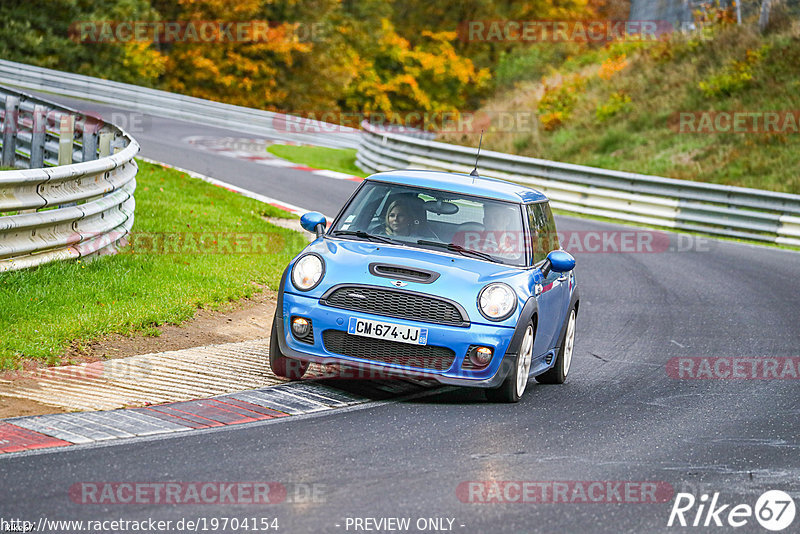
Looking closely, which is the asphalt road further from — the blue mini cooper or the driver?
the driver

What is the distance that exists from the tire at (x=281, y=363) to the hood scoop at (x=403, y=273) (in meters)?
0.86

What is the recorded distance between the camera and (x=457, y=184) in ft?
28.4

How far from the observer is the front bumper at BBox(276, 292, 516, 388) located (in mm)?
7352

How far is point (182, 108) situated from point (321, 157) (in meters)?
7.43

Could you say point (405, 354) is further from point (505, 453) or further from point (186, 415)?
point (186, 415)

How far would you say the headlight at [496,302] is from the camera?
7.46m

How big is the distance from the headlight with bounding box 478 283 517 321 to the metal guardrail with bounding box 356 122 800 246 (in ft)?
50.5

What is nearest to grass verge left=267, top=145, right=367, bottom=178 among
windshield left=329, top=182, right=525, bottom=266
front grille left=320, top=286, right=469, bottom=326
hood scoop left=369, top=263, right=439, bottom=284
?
windshield left=329, top=182, right=525, bottom=266

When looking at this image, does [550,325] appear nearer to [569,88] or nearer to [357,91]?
[569,88]

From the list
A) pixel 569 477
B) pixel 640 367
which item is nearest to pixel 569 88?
pixel 640 367

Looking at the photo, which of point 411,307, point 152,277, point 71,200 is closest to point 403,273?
point 411,307

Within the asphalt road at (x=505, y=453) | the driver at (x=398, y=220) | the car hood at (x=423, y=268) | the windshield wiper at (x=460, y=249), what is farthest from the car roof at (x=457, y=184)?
the asphalt road at (x=505, y=453)

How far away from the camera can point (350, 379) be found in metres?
8.13

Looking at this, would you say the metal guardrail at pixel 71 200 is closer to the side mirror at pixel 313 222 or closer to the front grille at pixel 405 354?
the side mirror at pixel 313 222
